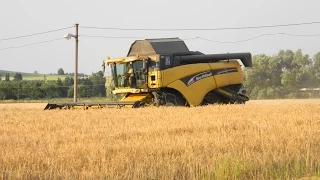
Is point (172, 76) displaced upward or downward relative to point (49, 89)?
downward

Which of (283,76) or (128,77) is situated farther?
(283,76)

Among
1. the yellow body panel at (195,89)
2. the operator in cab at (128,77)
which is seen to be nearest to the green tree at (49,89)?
the operator in cab at (128,77)

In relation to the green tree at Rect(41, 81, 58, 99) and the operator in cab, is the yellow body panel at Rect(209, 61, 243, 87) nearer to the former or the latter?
the operator in cab

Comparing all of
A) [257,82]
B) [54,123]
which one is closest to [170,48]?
[54,123]

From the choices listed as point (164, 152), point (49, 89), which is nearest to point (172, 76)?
point (164, 152)

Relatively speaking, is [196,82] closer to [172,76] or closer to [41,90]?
[172,76]

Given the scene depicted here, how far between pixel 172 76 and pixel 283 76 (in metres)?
36.7

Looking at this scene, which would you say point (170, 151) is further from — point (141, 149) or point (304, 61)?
point (304, 61)

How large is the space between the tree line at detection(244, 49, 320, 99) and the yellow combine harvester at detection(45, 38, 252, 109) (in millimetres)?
29724

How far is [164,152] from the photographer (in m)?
7.69

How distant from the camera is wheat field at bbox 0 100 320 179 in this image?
21.0ft

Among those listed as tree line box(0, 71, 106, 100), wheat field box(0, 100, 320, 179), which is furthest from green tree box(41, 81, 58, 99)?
wheat field box(0, 100, 320, 179)

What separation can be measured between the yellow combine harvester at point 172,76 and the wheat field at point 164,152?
9.49m

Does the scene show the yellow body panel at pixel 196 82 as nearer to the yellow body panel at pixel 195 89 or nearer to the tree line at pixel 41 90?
the yellow body panel at pixel 195 89
